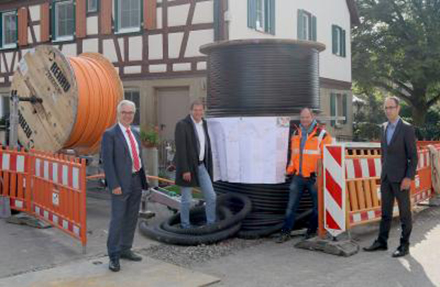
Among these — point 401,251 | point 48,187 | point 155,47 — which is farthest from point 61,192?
point 155,47

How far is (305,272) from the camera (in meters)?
5.96

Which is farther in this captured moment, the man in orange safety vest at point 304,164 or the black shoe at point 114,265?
the man in orange safety vest at point 304,164

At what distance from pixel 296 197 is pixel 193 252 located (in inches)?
62.8

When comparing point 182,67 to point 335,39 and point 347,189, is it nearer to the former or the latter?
point 347,189

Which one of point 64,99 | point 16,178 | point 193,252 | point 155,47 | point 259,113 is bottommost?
point 193,252

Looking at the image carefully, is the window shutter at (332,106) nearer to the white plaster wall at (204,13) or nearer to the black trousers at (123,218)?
the white plaster wall at (204,13)

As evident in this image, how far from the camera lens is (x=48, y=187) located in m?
7.52

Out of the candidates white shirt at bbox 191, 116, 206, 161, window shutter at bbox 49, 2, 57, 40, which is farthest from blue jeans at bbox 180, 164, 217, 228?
window shutter at bbox 49, 2, 57, 40

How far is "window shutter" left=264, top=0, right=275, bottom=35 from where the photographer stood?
56.0 ft

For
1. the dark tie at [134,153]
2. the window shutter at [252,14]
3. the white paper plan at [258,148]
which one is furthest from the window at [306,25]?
the dark tie at [134,153]

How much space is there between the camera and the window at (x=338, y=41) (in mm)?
22797

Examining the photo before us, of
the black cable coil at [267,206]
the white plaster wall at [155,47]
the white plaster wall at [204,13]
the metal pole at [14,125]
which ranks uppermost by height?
the white plaster wall at [204,13]

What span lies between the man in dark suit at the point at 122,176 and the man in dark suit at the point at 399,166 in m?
2.92

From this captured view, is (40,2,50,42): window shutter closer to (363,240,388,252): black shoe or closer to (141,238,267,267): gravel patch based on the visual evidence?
(141,238,267,267): gravel patch
